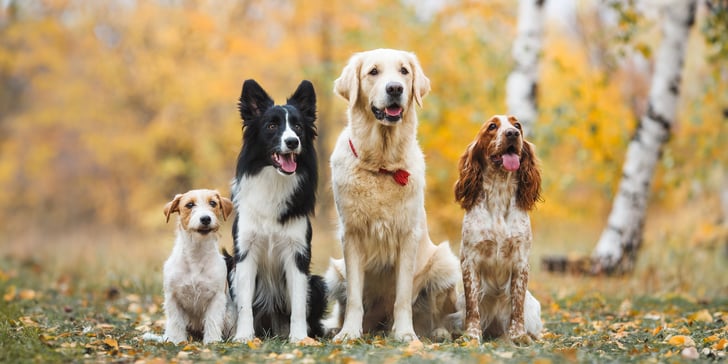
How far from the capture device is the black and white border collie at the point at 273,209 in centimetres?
490

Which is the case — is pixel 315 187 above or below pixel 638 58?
below

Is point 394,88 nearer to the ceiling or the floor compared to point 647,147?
nearer to the floor

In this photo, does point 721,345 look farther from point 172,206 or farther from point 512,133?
point 172,206

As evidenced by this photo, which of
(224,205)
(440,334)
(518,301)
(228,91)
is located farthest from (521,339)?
(228,91)

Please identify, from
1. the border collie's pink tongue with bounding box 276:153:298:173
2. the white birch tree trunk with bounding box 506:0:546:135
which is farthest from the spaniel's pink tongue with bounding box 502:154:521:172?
the white birch tree trunk with bounding box 506:0:546:135

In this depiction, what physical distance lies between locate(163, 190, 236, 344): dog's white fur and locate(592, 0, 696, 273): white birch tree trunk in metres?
5.85

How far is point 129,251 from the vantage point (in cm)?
1246

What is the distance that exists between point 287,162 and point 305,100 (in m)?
0.55

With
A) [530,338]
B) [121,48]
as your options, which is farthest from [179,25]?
[530,338]

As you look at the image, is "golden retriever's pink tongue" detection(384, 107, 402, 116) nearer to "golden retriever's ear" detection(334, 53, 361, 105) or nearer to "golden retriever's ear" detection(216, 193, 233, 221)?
"golden retriever's ear" detection(334, 53, 361, 105)

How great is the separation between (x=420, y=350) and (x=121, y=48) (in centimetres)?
1451

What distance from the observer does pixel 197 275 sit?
4.88m

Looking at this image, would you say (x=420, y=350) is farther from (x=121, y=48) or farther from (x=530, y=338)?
(x=121, y=48)

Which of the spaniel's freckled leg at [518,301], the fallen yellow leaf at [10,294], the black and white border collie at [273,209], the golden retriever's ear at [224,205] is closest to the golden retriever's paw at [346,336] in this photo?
the black and white border collie at [273,209]
